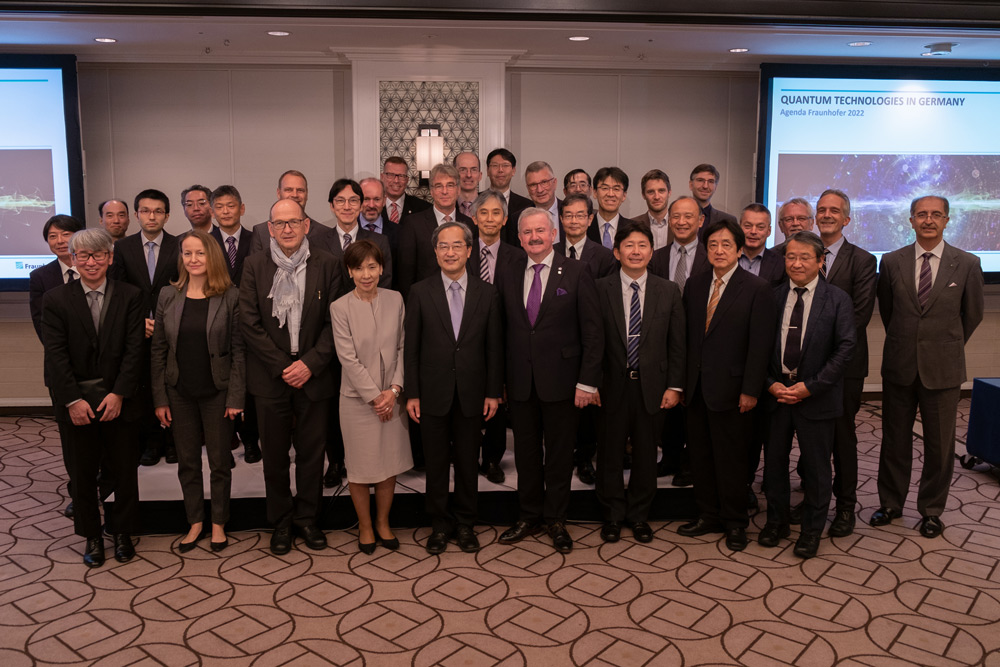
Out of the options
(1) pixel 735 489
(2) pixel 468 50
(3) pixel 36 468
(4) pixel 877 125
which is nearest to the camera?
(1) pixel 735 489

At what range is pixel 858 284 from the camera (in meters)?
4.36

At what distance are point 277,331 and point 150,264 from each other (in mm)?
1503

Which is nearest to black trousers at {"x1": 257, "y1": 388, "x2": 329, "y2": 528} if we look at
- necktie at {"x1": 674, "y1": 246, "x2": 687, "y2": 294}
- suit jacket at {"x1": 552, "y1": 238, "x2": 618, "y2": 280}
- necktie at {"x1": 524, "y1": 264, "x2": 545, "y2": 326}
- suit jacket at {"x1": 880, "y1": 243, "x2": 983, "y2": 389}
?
necktie at {"x1": 524, "y1": 264, "x2": 545, "y2": 326}

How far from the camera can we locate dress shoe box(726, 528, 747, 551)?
167 inches

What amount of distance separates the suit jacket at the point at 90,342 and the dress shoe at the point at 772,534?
318cm

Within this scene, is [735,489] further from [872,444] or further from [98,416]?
[98,416]

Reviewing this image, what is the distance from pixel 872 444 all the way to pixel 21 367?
686 cm

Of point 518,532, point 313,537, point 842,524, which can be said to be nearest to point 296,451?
point 313,537

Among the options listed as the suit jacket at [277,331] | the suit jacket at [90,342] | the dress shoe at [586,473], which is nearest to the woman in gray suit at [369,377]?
the suit jacket at [277,331]

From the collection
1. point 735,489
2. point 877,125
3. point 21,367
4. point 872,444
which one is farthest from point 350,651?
point 877,125

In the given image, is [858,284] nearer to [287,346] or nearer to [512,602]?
[512,602]

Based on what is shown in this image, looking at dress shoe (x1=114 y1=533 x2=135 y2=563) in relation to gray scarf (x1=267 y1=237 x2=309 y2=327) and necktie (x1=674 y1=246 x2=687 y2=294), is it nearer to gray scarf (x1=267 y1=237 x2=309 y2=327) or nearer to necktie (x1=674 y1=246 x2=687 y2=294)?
gray scarf (x1=267 y1=237 x2=309 y2=327)

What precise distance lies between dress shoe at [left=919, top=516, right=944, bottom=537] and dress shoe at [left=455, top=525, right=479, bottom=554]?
7.78ft

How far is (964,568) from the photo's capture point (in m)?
4.07
